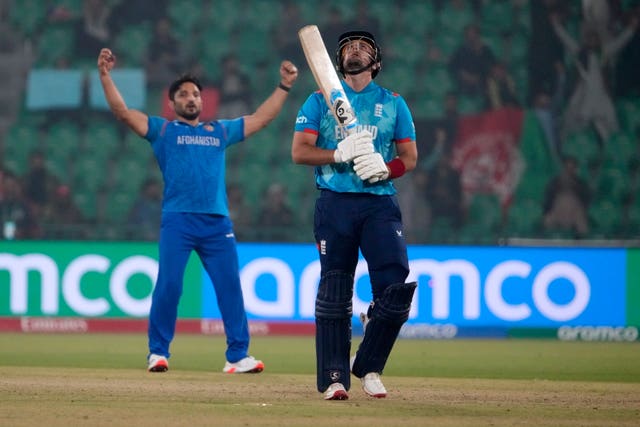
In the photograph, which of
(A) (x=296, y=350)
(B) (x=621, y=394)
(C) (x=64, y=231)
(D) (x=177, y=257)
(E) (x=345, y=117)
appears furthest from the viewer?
(C) (x=64, y=231)

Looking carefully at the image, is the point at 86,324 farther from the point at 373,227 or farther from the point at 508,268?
the point at 373,227

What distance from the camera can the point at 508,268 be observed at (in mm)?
12234

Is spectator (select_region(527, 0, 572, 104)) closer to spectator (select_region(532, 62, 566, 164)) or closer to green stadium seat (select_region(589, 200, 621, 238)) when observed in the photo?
spectator (select_region(532, 62, 566, 164))

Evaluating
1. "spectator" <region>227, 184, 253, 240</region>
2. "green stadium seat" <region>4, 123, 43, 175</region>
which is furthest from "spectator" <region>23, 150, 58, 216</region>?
"spectator" <region>227, 184, 253, 240</region>

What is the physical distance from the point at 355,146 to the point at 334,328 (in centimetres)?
98

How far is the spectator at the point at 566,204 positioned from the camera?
1550 cm

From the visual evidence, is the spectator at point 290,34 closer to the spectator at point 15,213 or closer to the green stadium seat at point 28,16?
the green stadium seat at point 28,16

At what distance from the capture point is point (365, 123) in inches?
251

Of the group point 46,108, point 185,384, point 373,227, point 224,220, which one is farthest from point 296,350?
point 46,108

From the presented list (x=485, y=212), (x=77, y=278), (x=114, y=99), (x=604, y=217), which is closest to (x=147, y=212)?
(x=77, y=278)

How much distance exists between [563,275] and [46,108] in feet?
26.9

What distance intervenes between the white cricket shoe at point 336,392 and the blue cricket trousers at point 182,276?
6.18ft

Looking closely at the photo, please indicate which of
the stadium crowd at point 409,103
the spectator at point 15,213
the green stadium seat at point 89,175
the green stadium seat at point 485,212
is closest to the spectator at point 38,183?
the stadium crowd at point 409,103

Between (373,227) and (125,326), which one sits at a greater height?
(373,227)
